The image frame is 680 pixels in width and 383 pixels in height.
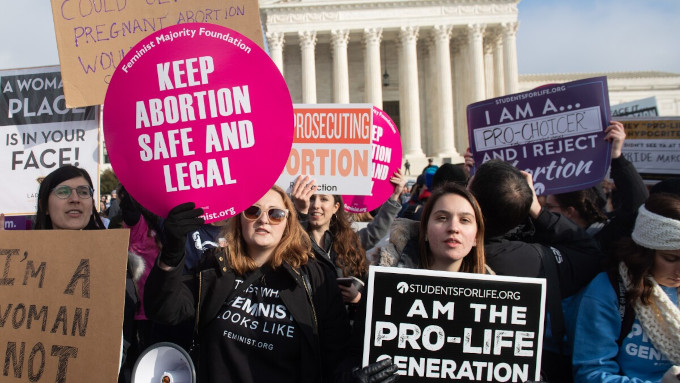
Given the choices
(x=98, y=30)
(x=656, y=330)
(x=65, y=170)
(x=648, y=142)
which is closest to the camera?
(x=656, y=330)

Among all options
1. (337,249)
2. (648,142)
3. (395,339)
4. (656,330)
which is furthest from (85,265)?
(648,142)

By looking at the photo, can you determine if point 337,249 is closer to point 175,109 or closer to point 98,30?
point 175,109

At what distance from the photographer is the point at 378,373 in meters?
2.28

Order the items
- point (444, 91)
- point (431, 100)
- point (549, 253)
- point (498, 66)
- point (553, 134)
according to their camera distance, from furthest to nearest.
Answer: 1. point (431, 100)
2. point (498, 66)
3. point (444, 91)
4. point (553, 134)
5. point (549, 253)

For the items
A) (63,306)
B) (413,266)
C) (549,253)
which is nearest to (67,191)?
(63,306)

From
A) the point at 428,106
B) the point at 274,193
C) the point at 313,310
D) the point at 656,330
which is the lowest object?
the point at 656,330

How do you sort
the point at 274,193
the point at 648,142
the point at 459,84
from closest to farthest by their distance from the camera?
the point at 274,193 → the point at 648,142 → the point at 459,84

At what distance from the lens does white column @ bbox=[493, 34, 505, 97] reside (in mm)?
39888

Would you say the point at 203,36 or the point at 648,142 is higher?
the point at 203,36

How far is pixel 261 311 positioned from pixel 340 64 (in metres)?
37.3

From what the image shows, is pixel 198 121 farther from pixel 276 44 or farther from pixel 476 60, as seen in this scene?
pixel 476 60

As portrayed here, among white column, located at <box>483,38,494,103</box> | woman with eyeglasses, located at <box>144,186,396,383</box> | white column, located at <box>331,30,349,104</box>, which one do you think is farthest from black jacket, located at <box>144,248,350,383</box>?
white column, located at <box>483,38,494,103</box>

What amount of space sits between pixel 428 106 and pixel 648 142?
37.4m

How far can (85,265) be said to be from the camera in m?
2.65
